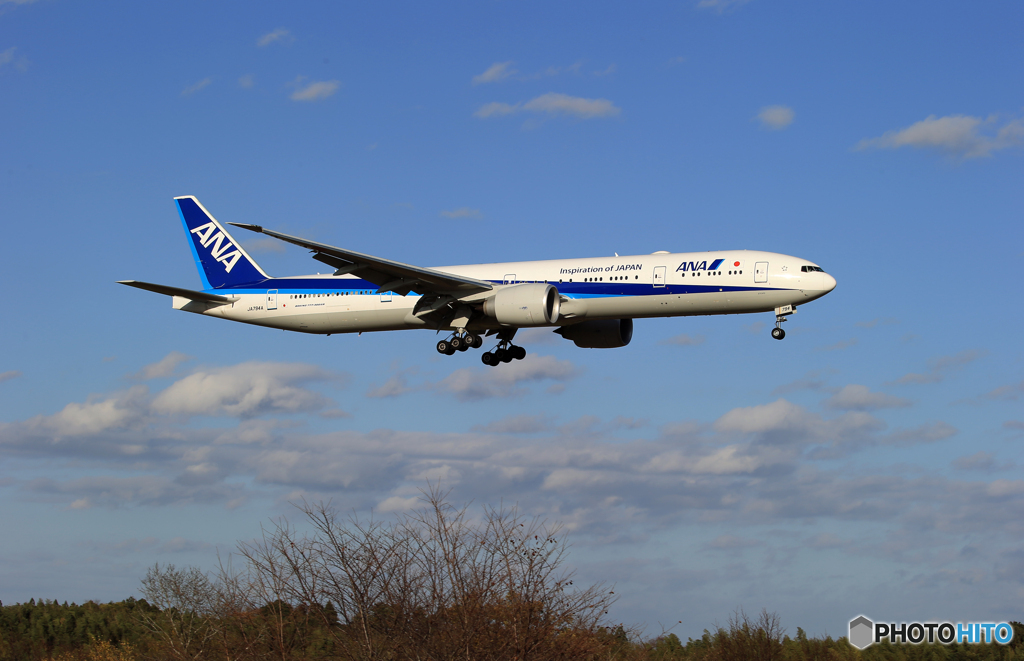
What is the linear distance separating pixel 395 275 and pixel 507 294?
14.4 feet

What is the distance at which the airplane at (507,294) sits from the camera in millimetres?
35781

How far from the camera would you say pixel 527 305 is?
118ft

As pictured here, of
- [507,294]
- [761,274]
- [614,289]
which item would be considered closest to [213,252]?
[507,294]

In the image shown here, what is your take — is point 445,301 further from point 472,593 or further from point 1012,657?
point 1012,657

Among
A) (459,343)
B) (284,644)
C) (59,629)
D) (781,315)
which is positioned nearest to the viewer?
(284,644)

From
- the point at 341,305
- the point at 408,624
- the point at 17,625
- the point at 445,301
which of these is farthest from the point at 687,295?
the point at 17,625

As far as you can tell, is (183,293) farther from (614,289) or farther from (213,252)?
(614,289)

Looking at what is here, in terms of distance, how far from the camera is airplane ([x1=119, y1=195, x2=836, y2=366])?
117ft

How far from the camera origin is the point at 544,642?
23438 mm

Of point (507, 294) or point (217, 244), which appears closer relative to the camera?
point (507, 294)

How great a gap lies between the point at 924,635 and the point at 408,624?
1261 centimetres

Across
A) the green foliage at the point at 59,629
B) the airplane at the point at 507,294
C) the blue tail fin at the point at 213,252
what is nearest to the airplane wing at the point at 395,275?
the airplane at the point at 507,294

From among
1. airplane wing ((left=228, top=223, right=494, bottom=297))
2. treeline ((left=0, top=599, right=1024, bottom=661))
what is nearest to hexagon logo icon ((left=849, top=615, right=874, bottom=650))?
treeline ((left=0, top=599, right=1024, bottom=661))

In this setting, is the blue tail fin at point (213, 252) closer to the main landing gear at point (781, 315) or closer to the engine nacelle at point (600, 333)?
the engine nacelle at point (600, 333)
